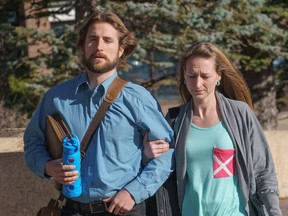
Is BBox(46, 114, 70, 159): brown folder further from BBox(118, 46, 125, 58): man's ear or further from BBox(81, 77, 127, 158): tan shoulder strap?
BBox(118, 46, 125, 58): man's ear

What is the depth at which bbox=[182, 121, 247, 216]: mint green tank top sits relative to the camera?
349 cm

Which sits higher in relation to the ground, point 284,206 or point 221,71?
point 221,71

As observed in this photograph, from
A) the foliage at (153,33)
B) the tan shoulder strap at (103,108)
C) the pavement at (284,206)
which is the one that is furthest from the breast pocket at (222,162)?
the foliage at (153,33)

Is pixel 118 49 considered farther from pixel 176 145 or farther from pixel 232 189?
pixel 232 189

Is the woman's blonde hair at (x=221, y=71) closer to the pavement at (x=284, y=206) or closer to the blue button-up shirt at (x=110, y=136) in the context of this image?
the blue button-up shirt at (x=110, y=136)

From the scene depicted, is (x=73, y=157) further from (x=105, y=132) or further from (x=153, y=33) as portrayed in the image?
(x=153, y=33)

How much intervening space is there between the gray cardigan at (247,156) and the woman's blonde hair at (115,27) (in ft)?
1.41

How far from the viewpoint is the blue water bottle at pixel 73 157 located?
318 cm

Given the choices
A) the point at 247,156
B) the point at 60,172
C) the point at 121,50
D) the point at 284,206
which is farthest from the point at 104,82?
the point at 284,206

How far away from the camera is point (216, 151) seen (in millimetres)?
3510

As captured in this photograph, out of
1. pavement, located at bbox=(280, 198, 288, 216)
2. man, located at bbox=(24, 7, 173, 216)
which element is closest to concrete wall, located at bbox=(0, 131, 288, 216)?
man, located at bbox=(24, 7, 173, 216)

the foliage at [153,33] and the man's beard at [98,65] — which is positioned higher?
the man's beard at [98,65]

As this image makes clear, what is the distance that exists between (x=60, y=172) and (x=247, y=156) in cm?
96

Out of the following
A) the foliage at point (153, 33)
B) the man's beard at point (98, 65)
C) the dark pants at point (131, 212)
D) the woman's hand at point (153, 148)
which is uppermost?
the man's beard at point (98, 65)
